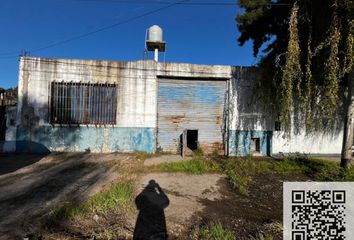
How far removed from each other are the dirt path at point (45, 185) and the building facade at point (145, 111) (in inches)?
43.5

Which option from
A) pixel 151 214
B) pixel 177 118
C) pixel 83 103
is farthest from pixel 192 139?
pixel 151 214

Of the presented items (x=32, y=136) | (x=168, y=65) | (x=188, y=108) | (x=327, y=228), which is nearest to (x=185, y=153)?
(x=188, y=108)

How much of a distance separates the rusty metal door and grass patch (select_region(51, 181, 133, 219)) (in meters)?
6.41

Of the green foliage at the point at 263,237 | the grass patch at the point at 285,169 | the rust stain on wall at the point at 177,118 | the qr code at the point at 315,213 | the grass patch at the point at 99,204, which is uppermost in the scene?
the rust stain on wall at the point at 177,118

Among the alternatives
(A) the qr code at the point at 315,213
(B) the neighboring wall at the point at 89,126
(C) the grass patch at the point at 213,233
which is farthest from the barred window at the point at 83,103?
(A) the qr code at the point at 315,213

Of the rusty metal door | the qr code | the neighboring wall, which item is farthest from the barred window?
the qr code

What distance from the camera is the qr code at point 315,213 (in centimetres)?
386

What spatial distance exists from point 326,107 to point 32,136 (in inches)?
451

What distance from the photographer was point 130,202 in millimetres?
6363

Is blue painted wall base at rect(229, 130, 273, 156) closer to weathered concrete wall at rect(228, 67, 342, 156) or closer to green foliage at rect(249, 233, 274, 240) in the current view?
weathered concrete wall at rect(228, 67, 342, 156)

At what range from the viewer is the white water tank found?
14475mm

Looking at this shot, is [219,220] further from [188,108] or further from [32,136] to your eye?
[32,136]

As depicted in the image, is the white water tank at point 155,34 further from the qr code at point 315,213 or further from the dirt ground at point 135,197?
the qr code at point 315,213

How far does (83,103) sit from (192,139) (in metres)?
5.30
